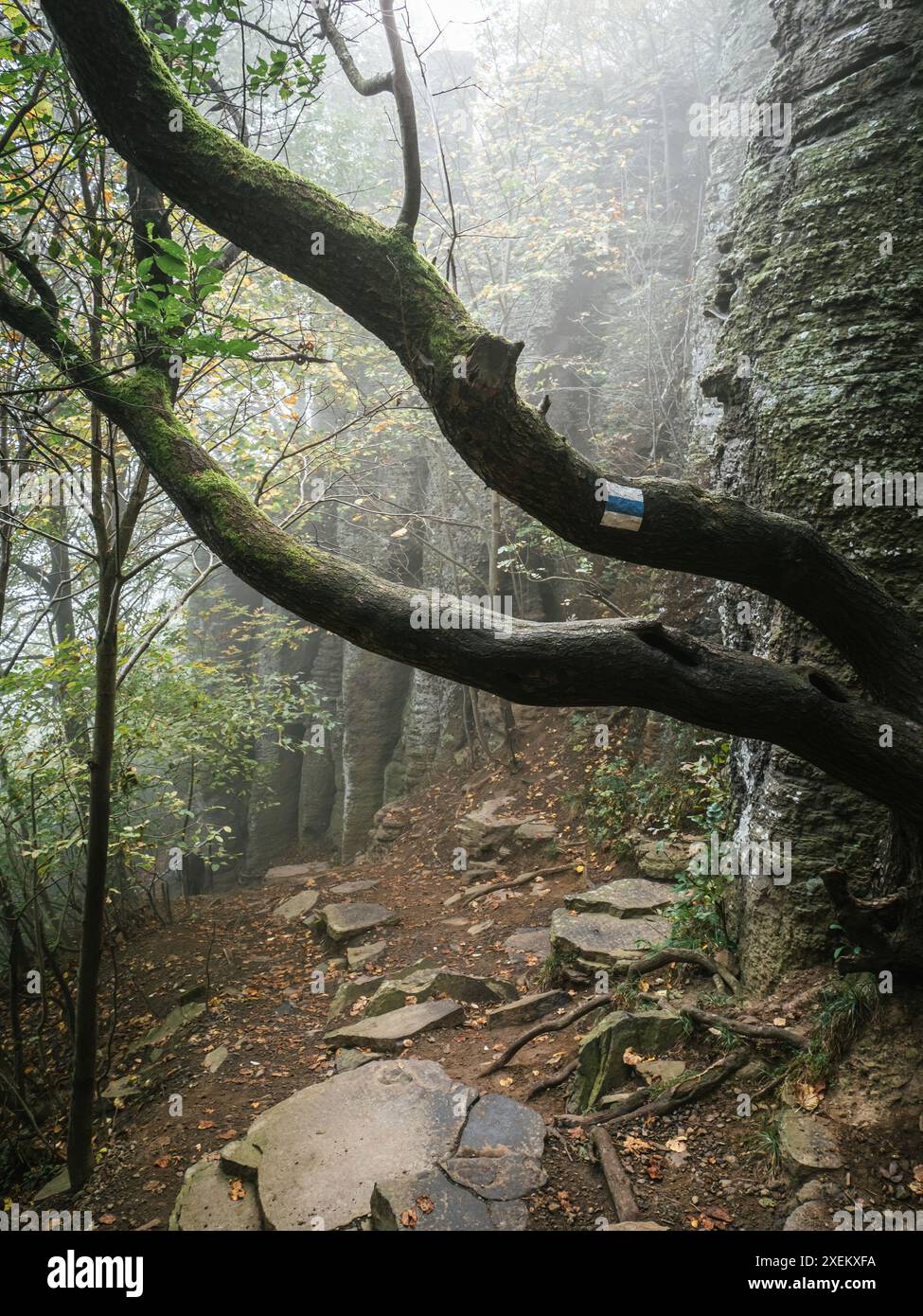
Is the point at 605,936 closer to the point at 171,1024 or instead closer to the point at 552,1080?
the point at 552,1080

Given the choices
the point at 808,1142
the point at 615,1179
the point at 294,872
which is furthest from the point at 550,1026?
the point at 294,872

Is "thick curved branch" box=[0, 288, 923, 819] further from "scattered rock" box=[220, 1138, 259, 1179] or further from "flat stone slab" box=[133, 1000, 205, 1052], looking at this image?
"flat stone slab" box=[133, 1000, 205, 1052]

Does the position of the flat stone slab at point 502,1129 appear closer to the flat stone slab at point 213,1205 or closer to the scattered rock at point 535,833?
the flat stone slab at point 213,1205

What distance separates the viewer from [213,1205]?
398 centimetres

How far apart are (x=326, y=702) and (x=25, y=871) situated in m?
8.61

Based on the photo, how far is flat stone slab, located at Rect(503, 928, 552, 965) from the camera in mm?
6457

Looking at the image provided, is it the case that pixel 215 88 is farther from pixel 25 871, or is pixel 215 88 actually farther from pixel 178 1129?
pixel 178 1129

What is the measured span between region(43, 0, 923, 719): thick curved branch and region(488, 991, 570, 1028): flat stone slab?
3386 mm

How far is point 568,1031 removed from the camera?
4973 mm

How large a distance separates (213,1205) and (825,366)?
5565 millimetres

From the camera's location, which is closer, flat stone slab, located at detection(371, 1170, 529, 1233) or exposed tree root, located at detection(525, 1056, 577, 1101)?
flat stone slab, located at detection(371, 1170, 529, 1233)

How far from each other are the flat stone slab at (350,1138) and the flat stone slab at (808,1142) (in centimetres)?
166

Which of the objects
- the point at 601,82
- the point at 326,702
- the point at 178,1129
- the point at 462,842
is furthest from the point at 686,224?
the point at 178,1129

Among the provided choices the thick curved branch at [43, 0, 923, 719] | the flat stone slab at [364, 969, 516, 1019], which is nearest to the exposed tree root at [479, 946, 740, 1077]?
the flat stone slab at [364, 969, 516, 1019]
